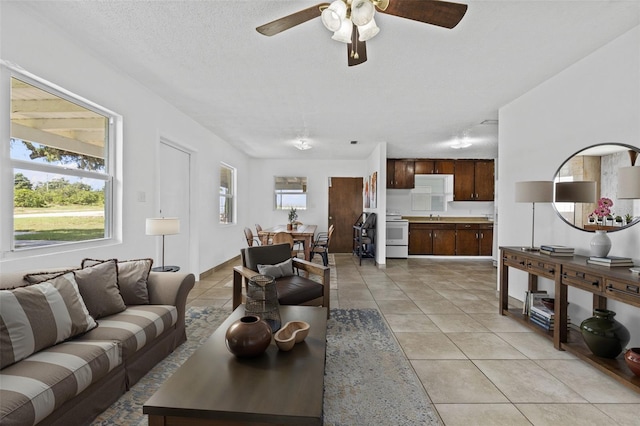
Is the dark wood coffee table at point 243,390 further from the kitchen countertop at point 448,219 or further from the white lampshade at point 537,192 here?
the kitchen countertop at point 448,219

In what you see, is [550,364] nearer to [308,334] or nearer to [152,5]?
[308,334]

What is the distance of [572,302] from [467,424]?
2.12 m

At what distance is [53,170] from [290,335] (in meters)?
2.39

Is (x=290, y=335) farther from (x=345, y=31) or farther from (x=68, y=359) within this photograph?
(x=345, y=31)

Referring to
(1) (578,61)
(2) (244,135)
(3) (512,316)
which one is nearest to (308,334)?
(3) (512,316)

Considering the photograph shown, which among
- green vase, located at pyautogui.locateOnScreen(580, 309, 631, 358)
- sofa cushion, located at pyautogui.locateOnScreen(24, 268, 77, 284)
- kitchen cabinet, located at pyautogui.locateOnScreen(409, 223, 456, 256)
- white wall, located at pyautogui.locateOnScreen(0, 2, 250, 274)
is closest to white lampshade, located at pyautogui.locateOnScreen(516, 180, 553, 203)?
green vase, located at pyautogui.locateOnScreen(580, 309, 631, 358)

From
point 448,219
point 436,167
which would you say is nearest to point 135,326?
point 436,167

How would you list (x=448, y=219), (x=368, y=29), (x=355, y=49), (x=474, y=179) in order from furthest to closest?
(x=448, y=219) < (x=474, y=179) < (x=355, y=49) < (x=368, y=29)

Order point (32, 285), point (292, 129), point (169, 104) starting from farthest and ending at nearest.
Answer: point (292, 129)
point (169, 104)
point (32, 285)

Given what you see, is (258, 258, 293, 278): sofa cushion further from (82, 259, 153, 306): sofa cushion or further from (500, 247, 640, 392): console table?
(500, 247, 640, 392): console table

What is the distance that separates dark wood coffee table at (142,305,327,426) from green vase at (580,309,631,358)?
2.12 m

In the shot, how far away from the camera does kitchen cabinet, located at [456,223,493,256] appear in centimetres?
765

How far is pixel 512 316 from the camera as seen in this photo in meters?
3.34

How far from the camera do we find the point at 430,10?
1.68 m
